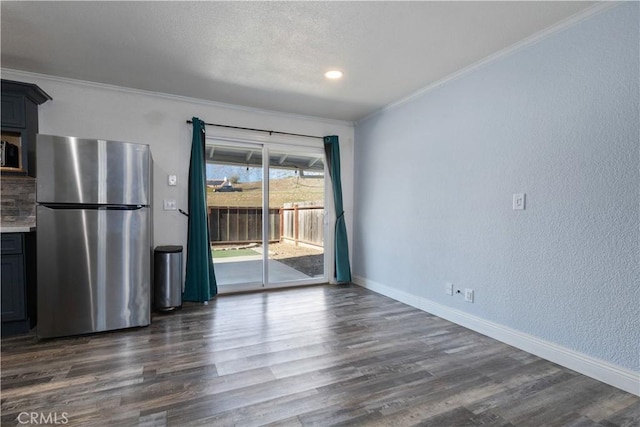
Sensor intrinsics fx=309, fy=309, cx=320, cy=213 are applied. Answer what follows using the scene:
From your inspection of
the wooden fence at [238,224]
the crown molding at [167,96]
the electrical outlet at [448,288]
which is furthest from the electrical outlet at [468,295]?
the crown molding at [167,96]

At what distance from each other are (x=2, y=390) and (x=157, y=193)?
2248 mm

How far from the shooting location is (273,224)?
4.46 m

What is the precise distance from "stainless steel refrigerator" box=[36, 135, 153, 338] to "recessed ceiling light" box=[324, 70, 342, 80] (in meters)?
1.90

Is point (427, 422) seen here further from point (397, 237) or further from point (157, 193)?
point (157, 193)

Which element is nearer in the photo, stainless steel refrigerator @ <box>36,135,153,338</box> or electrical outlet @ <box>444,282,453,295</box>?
stainless steel refrigerator @ <box>36,135,153,338</box>

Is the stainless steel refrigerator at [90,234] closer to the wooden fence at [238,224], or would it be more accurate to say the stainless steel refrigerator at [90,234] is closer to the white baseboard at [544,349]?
the wooden fence at [238,224]

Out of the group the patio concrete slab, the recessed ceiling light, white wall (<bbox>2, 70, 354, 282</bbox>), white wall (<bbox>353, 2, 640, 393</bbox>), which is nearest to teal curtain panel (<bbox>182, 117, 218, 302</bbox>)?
white wall (<bbox>2, 70, 354, 282</bbox>)

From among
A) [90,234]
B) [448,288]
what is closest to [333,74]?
[448,288]

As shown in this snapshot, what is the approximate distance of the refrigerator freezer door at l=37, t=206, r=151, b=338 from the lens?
8.63 ft

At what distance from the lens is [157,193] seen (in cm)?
371

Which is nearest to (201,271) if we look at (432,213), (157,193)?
(157,193)

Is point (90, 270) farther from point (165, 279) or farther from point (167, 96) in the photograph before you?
point (167, 96)

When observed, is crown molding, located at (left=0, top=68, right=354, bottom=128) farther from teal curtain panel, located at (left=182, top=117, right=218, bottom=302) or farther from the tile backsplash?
the tile backsplash

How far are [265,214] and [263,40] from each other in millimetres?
2377
